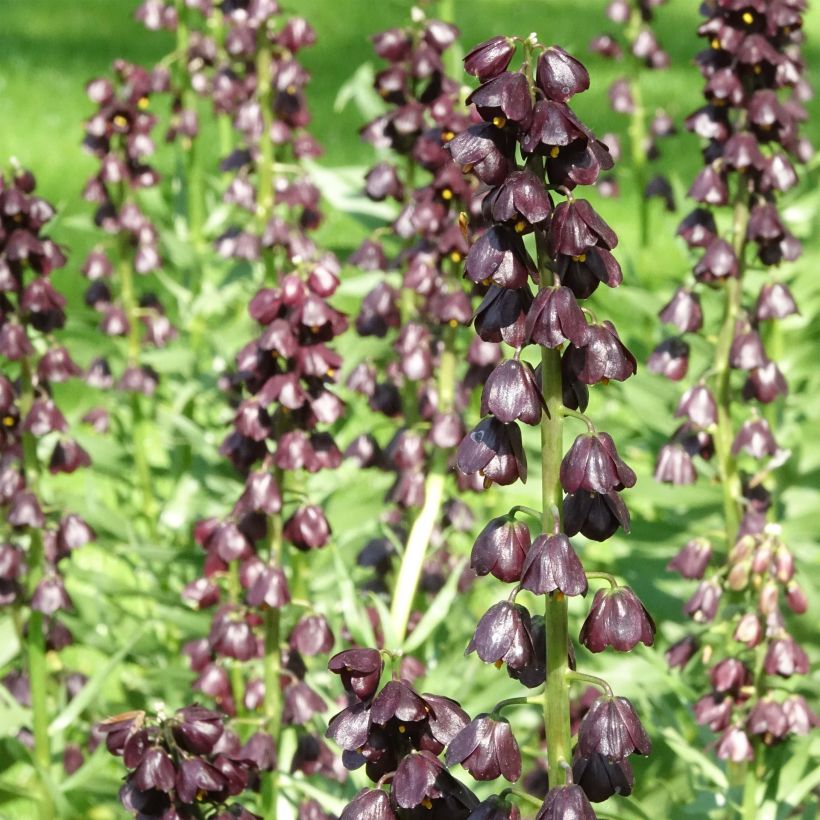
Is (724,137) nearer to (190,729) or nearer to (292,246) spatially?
(292,246)

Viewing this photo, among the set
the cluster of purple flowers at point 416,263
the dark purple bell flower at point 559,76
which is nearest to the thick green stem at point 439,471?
the cluster of purple flowers at point 416,263

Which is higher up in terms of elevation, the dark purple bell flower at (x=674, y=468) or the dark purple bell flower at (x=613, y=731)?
the dark purple bell flower at (x=674, y=468)

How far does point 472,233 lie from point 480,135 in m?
1.70

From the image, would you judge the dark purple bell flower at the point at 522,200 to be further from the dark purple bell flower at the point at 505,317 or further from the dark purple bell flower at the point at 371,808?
the dark purple bell flower at the point at 371,808

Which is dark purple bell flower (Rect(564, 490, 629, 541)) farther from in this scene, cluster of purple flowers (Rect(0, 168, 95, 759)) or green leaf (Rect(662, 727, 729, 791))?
cluster of purple flowers (Rect(0, 168, 95, 759))

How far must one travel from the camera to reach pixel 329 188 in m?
4.89

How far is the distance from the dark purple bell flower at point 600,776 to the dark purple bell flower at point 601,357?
0.51 meters

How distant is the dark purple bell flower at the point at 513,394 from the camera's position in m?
2.07

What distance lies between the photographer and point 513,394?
2.07m

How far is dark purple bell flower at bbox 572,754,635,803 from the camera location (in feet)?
7.09

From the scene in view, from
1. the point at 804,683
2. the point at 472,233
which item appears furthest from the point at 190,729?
the point at 804,683

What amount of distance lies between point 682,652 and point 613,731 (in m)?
1.54

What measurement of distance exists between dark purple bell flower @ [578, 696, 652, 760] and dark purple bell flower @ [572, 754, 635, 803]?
0.03m

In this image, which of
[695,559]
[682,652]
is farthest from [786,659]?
[695,559]
